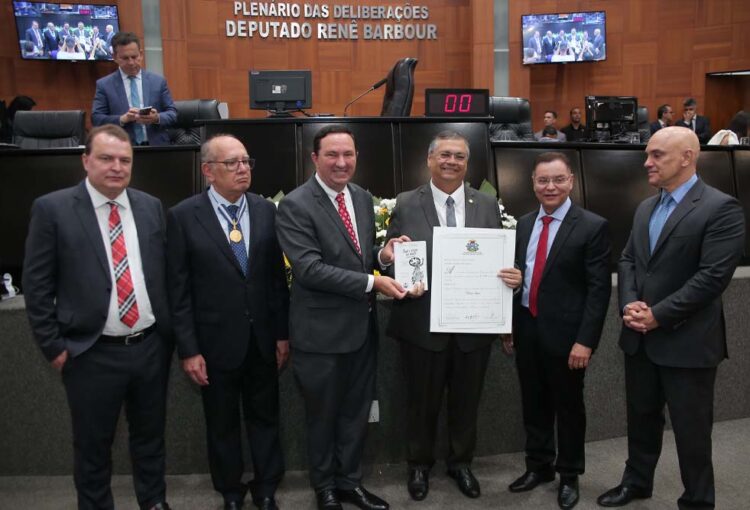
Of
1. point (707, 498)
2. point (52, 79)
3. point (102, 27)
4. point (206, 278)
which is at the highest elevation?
point (102, 27)

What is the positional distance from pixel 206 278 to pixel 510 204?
281 centimetres

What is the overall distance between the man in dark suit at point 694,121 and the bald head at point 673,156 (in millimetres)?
7502

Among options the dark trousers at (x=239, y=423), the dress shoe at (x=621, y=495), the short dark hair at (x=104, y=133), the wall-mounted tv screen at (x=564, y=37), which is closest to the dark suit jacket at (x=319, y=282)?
the dark trousers at (x=239, y=423)

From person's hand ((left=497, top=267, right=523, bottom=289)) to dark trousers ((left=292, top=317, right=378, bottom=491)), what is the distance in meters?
0.59

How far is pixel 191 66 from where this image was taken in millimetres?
9094

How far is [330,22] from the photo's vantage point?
30.9ft

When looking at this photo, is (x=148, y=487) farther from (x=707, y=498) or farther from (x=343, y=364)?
(x=707, y=498)

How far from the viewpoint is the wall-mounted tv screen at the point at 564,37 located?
9664 mm

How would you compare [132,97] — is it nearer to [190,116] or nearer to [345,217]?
[190,116]

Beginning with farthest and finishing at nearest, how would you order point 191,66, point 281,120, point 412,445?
point 191,66
point 281,120
point 412,445

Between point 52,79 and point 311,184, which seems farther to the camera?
point 52,79

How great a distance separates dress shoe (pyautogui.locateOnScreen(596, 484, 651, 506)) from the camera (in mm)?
2736

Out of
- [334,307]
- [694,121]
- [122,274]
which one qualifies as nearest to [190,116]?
[122,274]

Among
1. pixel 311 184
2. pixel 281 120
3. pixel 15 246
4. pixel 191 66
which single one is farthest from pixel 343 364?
pixel 191 66
